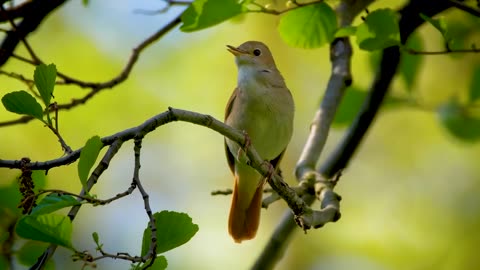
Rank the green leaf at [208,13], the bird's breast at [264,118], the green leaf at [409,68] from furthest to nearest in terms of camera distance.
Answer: the green leaf at [409,68] < the bird's breast at [264,118] < the green leaf at [208,13]

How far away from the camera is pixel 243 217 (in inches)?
175

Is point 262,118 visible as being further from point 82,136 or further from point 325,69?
point 325,69

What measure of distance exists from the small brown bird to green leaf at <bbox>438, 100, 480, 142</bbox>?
947 millimetres

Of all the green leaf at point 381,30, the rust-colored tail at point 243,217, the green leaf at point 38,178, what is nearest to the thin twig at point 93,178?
the green leaf at point 38,178

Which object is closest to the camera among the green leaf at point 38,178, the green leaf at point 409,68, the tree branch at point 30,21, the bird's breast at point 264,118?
the green leaf at point 38,178

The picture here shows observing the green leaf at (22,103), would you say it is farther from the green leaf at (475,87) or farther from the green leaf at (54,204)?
the green leaf at (475,87)

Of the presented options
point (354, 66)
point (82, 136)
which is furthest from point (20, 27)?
point (354, 66)

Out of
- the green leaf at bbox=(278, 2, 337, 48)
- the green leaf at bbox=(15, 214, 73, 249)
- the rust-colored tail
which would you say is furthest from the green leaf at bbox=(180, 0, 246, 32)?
the rust-colored tail

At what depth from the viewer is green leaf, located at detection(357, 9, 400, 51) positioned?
314 cm

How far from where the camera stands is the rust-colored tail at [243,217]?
4418mm

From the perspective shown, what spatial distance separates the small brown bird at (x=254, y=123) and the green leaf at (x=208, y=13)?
2.95ft

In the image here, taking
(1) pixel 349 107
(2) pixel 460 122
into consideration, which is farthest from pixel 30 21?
(2) pixel 460 122

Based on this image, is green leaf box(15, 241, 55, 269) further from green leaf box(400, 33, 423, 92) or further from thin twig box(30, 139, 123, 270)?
green leaf box(400, 33, 423, 92)

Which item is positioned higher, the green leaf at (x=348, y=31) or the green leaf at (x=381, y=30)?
the green leaf at (x=381, y=30)
